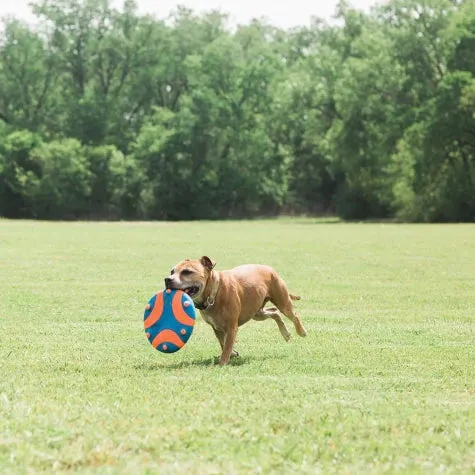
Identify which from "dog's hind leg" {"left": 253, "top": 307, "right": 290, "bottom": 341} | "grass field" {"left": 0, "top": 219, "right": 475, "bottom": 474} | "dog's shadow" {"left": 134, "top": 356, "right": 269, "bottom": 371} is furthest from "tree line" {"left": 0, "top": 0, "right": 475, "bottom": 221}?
"dog's shadow" {"left": 134, "top": 356, "right": 269, "bottom": 371}

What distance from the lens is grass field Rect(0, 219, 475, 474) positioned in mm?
6684

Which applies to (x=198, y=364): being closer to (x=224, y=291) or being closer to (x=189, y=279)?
(x=224, y=291)

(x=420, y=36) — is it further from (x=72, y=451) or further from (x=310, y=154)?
(x=72, y=451)

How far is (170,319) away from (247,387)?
5.79 feet

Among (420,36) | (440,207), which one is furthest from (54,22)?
(440,207)

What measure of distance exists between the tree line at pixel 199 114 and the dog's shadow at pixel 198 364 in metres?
64.9

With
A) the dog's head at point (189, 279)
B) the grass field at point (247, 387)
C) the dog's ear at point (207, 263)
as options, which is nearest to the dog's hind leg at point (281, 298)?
the grass field at point (247, 387)

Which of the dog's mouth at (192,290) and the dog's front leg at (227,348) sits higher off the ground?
the dog's mouth at (192,290)

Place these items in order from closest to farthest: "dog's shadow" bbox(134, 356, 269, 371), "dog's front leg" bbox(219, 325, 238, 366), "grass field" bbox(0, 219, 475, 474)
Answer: "grass field" bbox(0, 219, 475, 474), "dog's shadow" bbox(134, 356, 269, 371), "dog's front leg" bbox(219, 325, 238, 366)

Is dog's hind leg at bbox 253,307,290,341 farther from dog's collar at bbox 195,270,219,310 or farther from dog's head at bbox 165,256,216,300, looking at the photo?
dog's head at bbox 165,256,216,300

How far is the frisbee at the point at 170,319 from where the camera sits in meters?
10.8

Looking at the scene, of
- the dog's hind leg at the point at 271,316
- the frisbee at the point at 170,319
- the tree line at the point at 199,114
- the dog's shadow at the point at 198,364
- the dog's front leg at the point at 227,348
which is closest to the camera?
the frisbee at the point at 170,319

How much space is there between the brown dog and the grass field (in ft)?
1.47

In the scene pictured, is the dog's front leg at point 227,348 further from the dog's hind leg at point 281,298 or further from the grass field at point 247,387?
the dog's hind leg at point 281,298
